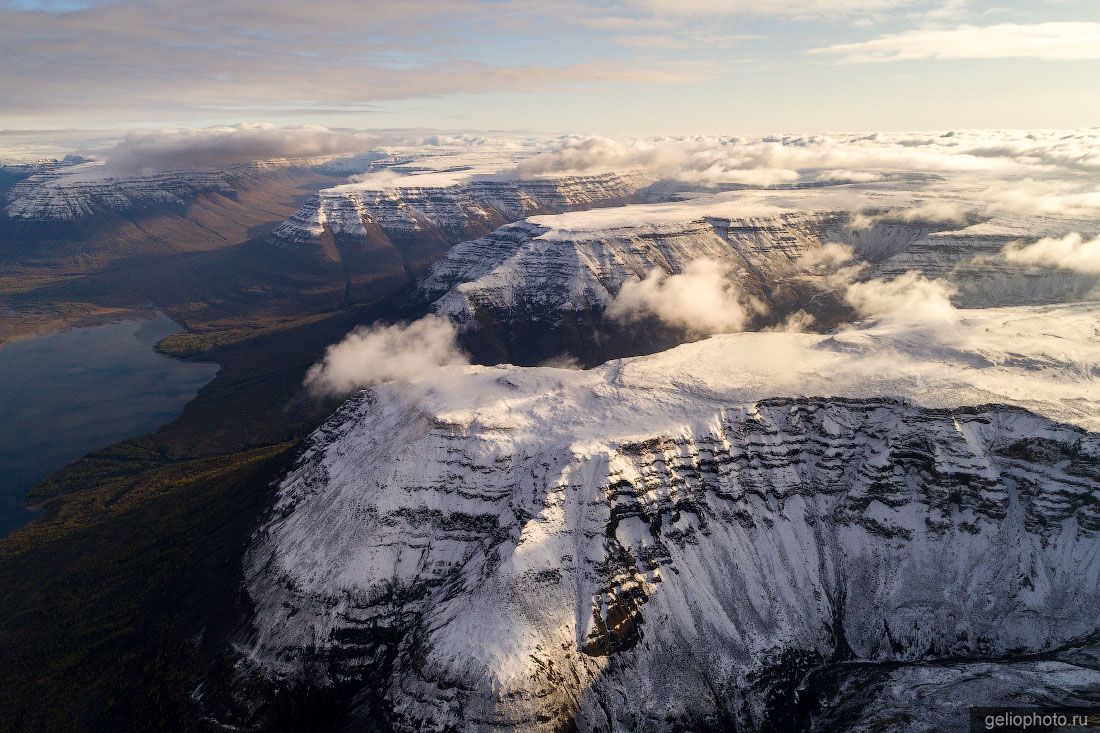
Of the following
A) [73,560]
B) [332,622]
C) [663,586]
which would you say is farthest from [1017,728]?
[73,560]

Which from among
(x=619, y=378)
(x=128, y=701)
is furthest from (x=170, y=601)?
(x=619, y=378)

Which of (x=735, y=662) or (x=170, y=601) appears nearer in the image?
(x=735, y=662)

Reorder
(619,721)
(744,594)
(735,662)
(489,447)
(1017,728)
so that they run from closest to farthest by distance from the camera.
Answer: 1. (1017,728)
2. (619,721)
3. (735,662)
4. (744,594)
5. (489,447)

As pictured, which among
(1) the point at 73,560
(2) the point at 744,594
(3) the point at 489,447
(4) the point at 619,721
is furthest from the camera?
(1) the point at 73,560

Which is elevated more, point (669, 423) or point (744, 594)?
point (669, 423)

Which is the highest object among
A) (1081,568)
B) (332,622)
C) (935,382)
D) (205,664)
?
(935,382)

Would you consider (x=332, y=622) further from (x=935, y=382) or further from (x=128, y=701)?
(x=935, y=382)
